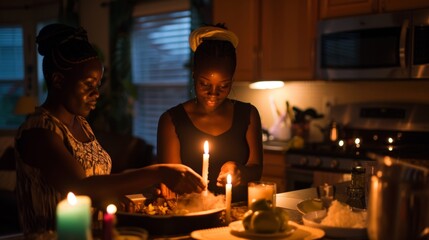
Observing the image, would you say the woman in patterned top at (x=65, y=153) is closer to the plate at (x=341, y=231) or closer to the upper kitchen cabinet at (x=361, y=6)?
the plate at (x=341, y=231)

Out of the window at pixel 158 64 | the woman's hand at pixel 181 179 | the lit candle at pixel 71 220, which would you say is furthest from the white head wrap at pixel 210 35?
the window at pixel 158 64

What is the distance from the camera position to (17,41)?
662cm

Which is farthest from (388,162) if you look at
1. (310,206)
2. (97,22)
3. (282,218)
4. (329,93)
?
(97,22)

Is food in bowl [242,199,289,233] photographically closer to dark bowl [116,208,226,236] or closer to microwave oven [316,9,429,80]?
dark bowl [116,208,226,236]

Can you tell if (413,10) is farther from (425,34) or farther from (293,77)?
(293,77)

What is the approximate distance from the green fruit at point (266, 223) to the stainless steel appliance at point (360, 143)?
87.3 inches

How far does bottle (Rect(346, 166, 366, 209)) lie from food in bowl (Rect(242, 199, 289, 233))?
1.71 feet

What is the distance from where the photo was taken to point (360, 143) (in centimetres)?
389

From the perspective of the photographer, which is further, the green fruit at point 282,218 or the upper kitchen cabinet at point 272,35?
the upper kitchen cabinet at point 272,35

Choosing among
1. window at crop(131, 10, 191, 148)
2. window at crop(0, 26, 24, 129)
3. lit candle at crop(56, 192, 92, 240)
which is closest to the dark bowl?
lit candle at crop(56, 192, 92, 240)

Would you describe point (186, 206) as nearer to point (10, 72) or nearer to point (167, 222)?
point (167, 222)

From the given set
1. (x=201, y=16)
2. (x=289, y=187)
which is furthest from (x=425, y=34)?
(x=201, y=16)

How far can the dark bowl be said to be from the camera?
139cm

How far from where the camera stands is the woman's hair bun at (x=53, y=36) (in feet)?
5.13
